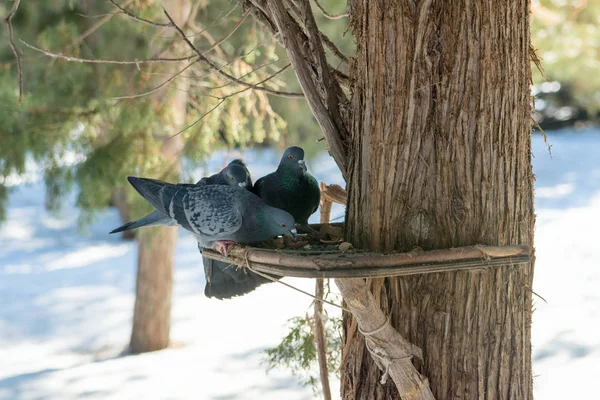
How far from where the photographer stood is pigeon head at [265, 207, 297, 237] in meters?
1.56

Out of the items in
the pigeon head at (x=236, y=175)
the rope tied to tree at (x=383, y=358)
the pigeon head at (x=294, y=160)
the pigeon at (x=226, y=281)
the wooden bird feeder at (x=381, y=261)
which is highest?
the pigeon head at (x=294, y=160)

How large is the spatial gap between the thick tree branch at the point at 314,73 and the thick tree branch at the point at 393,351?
0.38 metres

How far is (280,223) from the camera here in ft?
5.13

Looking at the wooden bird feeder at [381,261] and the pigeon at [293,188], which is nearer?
the wooden bird feeder at [381,261]

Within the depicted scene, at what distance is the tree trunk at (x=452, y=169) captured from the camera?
53.2 inches

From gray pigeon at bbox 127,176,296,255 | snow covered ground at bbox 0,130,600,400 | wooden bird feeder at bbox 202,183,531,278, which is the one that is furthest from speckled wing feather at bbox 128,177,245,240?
snow covered ground at bbox 0,130,600,400

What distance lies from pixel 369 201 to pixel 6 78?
300cm

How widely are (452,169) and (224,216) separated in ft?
1.84

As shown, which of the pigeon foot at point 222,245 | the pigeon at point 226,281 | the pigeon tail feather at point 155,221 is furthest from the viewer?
the pigeon tail feather at point 155,221

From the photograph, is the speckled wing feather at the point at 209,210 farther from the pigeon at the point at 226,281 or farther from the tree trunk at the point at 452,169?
the tree trunk at the point at 452,169

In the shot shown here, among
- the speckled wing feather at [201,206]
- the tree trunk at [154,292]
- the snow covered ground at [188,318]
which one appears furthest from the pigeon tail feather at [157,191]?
the tree trunk at [154,292]

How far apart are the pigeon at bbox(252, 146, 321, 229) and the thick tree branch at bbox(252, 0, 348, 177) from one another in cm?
19

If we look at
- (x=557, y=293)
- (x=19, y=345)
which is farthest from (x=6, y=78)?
(x=557, y=293)

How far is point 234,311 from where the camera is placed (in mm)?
5477
